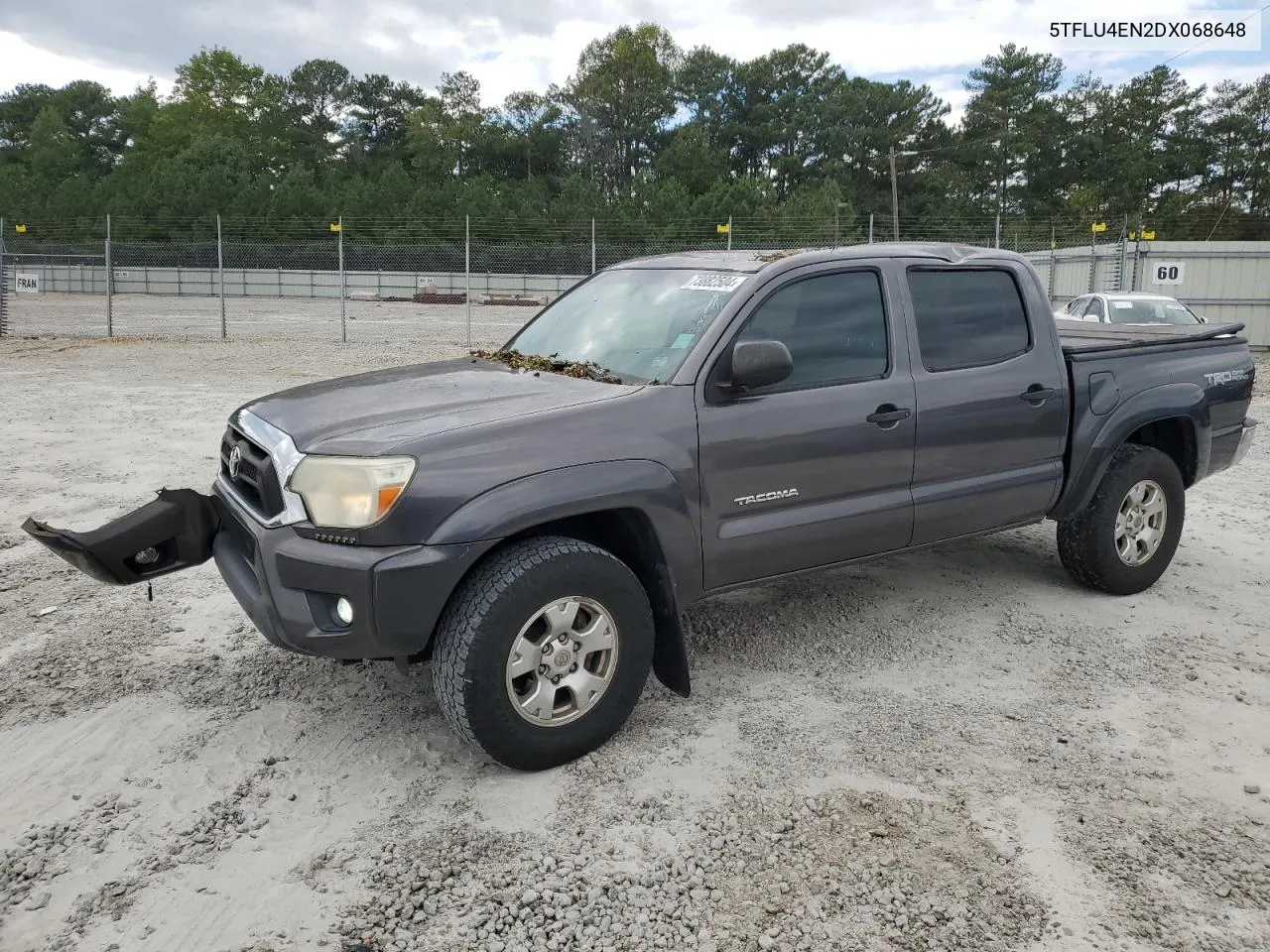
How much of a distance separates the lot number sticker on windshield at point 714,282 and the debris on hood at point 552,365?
55cm

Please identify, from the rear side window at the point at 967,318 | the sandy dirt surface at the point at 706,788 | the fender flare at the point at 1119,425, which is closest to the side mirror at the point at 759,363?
the rear side window at the point at 967,318

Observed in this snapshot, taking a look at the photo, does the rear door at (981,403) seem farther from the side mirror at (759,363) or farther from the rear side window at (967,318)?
the side mirror at (759,363)

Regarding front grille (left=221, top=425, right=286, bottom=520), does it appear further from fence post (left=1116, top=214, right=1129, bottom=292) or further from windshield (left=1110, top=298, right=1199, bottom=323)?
fence post (left=1116, top=214, right=1129, bottom=292)

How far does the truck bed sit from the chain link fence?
18767 mm

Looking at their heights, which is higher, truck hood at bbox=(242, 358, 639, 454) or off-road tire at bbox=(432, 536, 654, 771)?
truck hood at bbox=(242, 358, 639, 454)

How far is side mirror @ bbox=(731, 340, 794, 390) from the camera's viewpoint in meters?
3.72

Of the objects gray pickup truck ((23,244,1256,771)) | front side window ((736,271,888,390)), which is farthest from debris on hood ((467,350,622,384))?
front side window ((736,271,888,390))

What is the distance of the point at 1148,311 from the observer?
1422 cm

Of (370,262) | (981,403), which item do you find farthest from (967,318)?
(370,262)

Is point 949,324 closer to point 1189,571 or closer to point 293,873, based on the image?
point 1189,571

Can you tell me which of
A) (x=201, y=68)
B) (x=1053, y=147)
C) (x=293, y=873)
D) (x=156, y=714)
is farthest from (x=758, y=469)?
(x=201, y=68)

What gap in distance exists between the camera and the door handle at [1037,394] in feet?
15.7

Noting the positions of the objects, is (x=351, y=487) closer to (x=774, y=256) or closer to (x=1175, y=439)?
(x=774, y=256)

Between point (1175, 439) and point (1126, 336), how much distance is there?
63 cm
